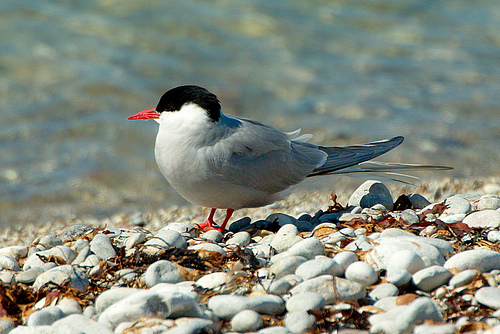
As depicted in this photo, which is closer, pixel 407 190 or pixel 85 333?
pixel 85 333

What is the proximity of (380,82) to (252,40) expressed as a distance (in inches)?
88.4

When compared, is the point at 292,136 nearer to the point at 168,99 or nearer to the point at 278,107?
the point at 168,99

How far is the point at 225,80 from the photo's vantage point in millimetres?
7805

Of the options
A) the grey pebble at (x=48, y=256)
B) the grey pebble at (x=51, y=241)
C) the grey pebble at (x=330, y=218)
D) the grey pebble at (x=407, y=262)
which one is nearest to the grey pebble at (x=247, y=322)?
the grey pebble at (x=407, y=262)

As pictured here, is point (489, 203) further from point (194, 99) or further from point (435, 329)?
point (194, 99)

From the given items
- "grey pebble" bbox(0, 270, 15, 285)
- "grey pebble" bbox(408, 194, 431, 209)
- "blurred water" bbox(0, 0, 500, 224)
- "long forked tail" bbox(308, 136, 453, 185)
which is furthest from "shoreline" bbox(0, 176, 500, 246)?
"grey pebble" bbox(0, 270, 15, 285)

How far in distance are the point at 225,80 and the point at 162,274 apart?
548 cm

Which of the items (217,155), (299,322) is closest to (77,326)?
(299,322)

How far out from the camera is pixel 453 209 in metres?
3.59

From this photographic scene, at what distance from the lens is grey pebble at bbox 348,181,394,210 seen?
12.9 ft

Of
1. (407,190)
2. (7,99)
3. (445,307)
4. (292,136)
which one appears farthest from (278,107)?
(445,307)

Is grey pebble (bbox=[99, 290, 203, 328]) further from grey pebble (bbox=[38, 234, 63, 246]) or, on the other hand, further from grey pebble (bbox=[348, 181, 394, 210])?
grey pebble (bbox=[348, 181, 394, 210])

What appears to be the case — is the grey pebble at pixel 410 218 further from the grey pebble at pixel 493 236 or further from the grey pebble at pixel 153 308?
the grey pebble at pixel 153 308

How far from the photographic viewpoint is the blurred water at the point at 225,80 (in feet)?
19.2
